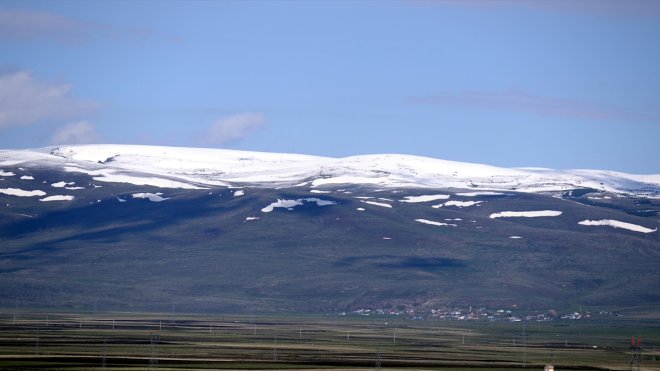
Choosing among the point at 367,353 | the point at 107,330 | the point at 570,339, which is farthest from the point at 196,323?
the point at 367,353

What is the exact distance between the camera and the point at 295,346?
132250mm

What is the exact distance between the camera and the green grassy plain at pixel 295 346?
103875 millimetres

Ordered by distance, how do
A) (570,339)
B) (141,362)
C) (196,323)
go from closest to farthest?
1. (141,362)
2. (570,339)
3. (196,323)

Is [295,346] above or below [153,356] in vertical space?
below

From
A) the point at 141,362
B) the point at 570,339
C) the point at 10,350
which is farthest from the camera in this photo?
the point at 570,339

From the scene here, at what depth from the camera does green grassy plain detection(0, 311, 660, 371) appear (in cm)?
10388

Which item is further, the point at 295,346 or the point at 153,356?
the point at 295,346

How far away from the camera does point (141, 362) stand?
99.8m

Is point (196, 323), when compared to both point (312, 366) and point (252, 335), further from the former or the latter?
point (312, 366)

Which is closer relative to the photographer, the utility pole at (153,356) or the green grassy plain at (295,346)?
the utility pole at (153,356)

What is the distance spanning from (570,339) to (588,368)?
57671 millimetres

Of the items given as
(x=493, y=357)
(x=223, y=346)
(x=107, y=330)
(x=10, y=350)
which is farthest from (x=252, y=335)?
(x=10, y=350)

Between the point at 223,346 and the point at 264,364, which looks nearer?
the point at 264,364

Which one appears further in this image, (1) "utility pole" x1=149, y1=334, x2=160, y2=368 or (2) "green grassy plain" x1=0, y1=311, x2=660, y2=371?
(2) "green grassy plain" x1=0, y1=311, x2=660, y2=371
